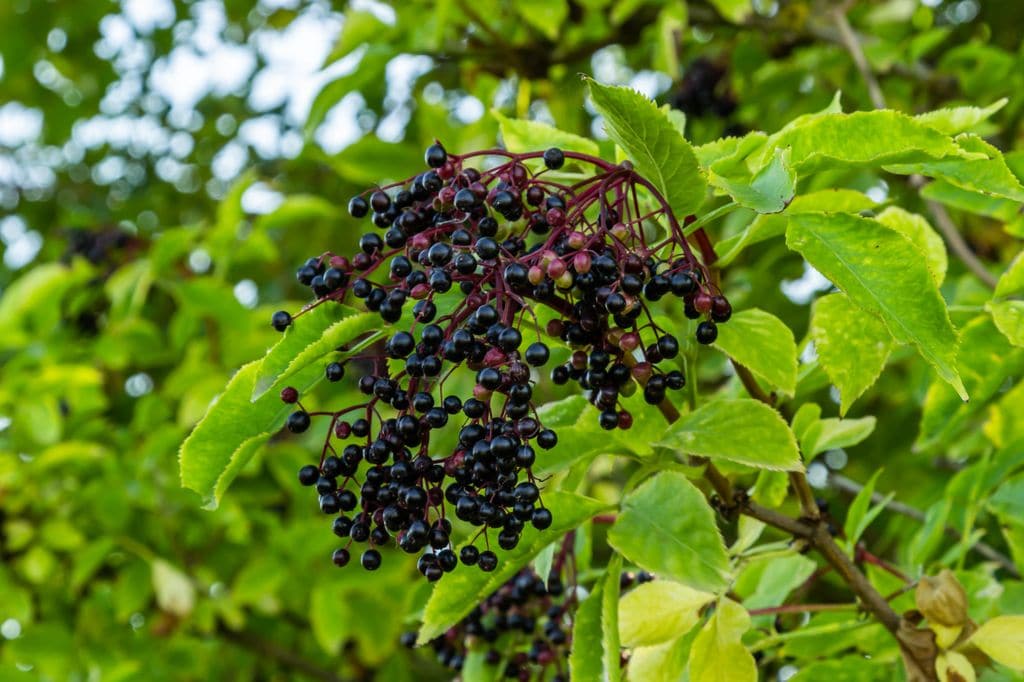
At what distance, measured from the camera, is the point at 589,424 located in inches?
50.4

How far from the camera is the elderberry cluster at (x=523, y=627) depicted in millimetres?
1557

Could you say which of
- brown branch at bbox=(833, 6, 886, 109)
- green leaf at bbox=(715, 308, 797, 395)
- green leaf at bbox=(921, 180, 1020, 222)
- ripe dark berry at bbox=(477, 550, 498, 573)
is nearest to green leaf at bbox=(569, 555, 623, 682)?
ripe dark berry at bbox=(477, 550, 498, 573)

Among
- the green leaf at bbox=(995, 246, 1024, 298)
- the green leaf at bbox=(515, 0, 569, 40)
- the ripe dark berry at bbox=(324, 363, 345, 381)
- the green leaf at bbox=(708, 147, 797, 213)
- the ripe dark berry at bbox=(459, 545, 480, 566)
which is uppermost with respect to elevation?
the green leaf at bbox=(708, 147, 797, 213)

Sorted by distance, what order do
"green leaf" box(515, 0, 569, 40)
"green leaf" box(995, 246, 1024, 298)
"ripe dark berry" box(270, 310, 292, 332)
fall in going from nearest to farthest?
"ripe dark berry" box(270, 310, 292, 332) < "green leaf" box(995, 246, 1024, 298) < "green leaf" box(515, 0, 569, 40)

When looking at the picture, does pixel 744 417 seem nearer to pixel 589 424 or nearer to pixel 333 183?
pixel 589 424

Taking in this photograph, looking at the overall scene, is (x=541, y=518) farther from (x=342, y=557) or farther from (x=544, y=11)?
(x=544, y=11)

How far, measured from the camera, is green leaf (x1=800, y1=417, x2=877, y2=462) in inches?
55.3

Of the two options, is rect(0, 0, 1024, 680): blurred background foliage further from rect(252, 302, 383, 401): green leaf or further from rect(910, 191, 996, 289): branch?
rect(252, 302, 383, 401): green leaf

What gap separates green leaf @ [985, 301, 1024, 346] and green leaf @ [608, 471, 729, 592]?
1.48ft

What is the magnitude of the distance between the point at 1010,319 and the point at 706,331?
462 millimetres

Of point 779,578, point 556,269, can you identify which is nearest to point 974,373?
point 779,578

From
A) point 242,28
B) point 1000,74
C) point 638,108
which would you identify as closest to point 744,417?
point 638,108

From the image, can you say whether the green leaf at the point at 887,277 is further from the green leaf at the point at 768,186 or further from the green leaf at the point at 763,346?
the green leaf at the point at 763,346

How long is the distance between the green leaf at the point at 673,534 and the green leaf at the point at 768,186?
0.33 metres
